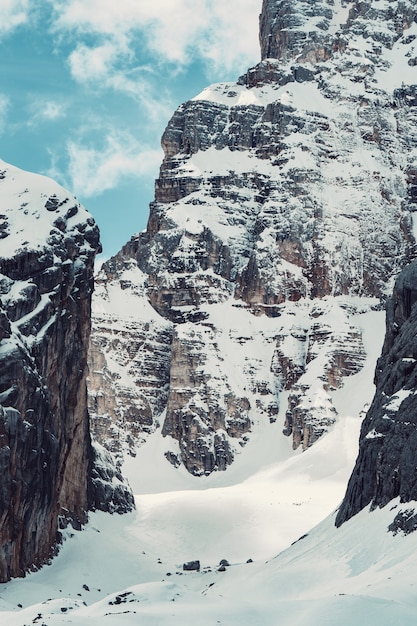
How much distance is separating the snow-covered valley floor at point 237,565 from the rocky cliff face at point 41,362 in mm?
4355

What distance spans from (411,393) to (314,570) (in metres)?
14.5

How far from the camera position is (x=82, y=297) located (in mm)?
129625

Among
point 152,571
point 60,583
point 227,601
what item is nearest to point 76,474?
point 152,571

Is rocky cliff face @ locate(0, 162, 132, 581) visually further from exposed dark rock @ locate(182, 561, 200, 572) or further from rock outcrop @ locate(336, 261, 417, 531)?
rock outcrop @ locate(336, 261, 417, 531)

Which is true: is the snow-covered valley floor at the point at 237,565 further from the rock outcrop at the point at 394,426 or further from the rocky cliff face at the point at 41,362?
the rocky cliff face at the point at 41,362

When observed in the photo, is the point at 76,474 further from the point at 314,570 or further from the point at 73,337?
the point at 314,570

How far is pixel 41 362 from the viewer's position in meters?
115

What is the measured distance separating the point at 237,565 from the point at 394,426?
30453 millimetres

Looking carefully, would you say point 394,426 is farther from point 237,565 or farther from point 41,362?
point 41,362

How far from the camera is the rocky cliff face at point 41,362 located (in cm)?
10606

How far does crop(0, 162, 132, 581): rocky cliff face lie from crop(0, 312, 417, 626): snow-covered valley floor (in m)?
Result: 4.36

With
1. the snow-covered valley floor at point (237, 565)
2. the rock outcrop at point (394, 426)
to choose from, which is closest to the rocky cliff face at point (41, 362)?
the snow-covered valley floor at point (237, 565)

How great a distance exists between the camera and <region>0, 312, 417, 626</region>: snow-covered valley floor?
2178 inches

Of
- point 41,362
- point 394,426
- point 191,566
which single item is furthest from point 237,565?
point 394,426
